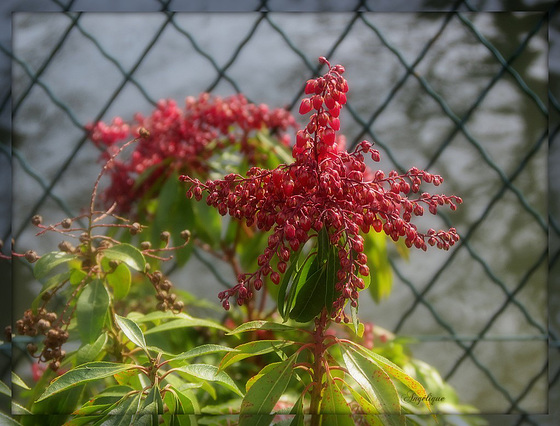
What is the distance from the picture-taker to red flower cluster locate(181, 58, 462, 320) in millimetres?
618

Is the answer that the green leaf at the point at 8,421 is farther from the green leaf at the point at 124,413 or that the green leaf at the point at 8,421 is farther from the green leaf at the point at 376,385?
the green leaf at the point at 376,385

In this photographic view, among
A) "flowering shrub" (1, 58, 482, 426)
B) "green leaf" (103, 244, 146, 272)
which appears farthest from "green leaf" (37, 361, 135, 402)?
"green leaf" (103, 244, 146, 272)

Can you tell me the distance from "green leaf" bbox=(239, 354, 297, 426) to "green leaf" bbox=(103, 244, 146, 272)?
18 centimetres

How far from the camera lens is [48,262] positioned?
726 millimetres

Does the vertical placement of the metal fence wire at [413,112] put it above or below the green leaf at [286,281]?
above

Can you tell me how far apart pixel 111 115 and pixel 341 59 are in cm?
27

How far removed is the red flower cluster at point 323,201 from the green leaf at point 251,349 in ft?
0.20

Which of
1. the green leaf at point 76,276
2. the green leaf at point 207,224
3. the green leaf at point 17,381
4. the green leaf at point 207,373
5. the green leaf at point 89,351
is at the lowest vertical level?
the green leaf at point 17,381

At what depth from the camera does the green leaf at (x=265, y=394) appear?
2.16 ft

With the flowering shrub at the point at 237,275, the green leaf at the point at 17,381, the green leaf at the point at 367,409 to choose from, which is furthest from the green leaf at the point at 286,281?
the green leaf at the point at 17,381

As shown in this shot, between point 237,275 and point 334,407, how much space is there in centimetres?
19

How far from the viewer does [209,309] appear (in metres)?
0.79

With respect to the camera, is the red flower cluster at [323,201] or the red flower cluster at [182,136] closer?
the red flower cluster at [323,201]

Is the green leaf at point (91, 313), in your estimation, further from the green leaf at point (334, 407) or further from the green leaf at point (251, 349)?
the green leaf at point (334, 407)
